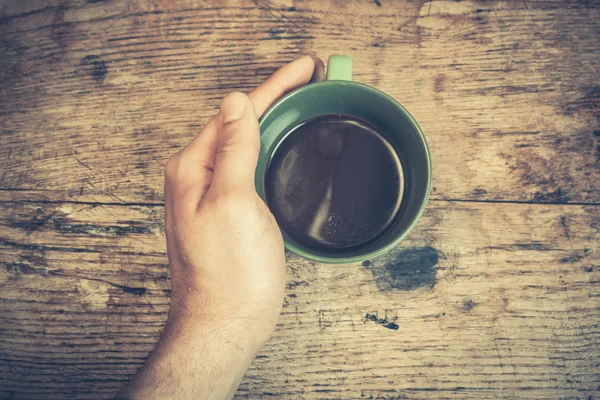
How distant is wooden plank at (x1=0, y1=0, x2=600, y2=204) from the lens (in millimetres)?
748

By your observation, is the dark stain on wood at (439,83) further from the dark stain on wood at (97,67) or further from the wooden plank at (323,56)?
the dark stain on wood at (97,67)

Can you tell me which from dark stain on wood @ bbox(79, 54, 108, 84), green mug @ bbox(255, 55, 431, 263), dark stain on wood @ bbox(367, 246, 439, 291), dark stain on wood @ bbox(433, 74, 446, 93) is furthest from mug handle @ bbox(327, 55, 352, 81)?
dark stain on wood @ bbox(79, 54, 108, 84)

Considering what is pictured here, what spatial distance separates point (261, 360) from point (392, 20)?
2.27 feet

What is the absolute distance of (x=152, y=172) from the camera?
2.50 ft

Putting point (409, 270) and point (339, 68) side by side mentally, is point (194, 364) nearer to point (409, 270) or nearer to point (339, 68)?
point (409, 270)

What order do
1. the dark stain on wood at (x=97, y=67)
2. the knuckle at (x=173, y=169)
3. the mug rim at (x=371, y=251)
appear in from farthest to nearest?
the dark stain on wood at (x=97, y=67) < the knuckle at (x=173, y=169) < the mug rim at (x=371, y=251)

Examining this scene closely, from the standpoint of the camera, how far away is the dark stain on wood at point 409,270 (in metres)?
0.74

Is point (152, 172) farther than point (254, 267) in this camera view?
Yes

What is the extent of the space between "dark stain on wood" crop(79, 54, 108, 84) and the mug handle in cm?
47

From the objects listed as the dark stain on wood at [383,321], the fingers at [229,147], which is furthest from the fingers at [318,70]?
the dark stain on wood at [383,321]

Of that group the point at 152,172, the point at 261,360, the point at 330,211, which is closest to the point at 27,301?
the point at 152,172

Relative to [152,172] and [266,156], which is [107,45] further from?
[266,156]

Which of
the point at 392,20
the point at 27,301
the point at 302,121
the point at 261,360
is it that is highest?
the point at 392,20

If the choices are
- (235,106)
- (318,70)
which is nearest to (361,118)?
(318,70)
